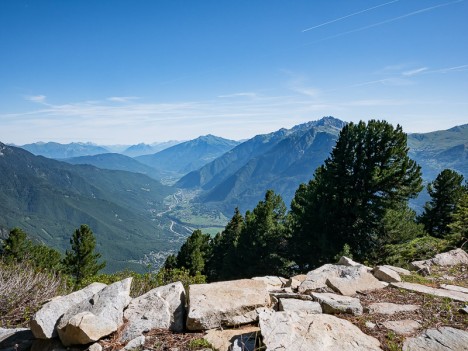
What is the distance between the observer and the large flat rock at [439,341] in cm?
518

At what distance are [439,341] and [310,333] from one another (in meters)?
2.32

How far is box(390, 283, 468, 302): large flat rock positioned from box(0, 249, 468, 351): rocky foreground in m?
0.03

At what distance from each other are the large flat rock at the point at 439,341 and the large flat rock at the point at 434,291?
210 centimetres

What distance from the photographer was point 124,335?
20.1 ft

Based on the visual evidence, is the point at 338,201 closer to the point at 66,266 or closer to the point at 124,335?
the point at 124,335

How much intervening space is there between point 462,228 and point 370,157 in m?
8.34

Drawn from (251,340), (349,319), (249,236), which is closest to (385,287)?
(349,319)

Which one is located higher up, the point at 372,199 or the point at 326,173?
the point at 326,173

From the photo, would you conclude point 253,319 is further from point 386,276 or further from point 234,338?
point 386,276

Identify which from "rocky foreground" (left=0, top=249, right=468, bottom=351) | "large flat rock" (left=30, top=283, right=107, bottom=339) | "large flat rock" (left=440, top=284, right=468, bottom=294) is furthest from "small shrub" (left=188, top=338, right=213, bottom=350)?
"large flat rock" (left=440, top=284, right=468, bottom=294)

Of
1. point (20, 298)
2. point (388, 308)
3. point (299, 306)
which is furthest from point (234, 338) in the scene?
point (20, 298)

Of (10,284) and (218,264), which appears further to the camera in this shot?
(218,264)

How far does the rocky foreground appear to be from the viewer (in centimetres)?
527

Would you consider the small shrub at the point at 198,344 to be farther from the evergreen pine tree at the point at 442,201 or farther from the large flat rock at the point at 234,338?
the evergreen pine tree at the point at 442,201
